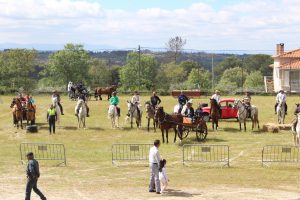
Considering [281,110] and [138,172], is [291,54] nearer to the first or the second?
[281,110]

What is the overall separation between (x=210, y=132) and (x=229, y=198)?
47.7 ft

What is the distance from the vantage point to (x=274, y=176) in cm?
2112

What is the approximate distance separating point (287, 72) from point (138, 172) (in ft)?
170

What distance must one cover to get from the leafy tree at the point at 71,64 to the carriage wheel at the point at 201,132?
65.2 meters

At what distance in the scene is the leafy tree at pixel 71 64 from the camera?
94.0 meters

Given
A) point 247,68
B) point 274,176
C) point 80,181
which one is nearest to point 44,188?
point 80,181

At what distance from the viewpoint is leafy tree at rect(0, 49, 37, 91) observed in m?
86.2

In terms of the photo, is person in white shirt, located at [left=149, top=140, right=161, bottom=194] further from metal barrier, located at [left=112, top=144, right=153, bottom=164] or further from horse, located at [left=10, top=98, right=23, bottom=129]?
horse, located at [left=10, top=98, right=23, bottom=129]

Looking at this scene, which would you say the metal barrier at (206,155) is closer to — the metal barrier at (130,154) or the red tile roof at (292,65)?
the metal barrier at (130,154)

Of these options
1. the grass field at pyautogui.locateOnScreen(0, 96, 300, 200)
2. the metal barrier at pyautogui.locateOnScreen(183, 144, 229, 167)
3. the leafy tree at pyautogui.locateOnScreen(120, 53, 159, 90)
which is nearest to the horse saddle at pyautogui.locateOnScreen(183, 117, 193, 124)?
the grass field at pyautogui.locateOnScreen(0, 96, 300, 200)

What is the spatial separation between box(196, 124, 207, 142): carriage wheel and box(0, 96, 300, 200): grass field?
1.34 ft

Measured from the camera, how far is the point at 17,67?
86.6m

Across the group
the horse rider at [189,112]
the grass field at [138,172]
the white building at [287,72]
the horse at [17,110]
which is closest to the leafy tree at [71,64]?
the white building at [287,72]

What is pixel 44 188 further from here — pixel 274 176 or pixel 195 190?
pixel 274 176
